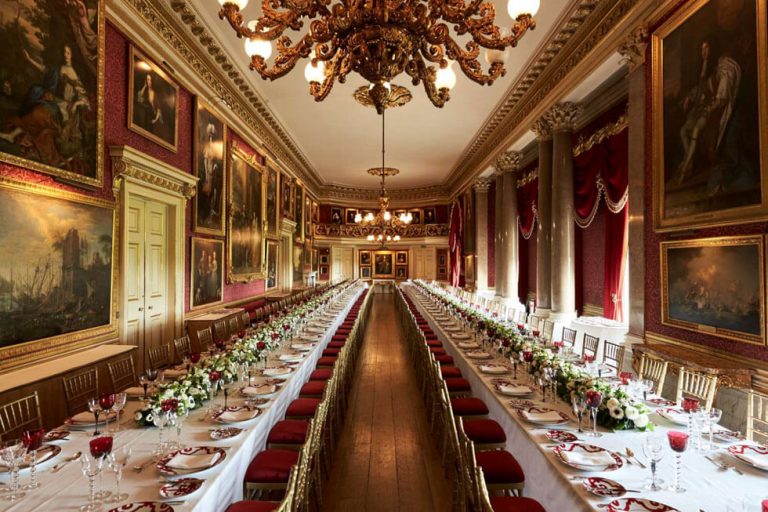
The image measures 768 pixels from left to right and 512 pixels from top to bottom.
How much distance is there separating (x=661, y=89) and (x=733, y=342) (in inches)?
116

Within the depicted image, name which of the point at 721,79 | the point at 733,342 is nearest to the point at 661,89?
the point at 721,79

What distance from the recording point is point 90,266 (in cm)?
476

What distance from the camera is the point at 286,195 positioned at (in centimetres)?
1423

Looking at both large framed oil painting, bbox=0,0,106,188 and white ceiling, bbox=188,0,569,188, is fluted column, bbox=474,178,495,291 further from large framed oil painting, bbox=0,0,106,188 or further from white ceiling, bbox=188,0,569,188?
large framed oil painting, bbox=0,0,106,188

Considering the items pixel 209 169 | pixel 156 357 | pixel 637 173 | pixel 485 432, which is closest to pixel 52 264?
pixel 156 357

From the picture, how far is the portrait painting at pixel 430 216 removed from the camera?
74.3ft

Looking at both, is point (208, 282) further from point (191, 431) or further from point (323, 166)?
point (323, 166)

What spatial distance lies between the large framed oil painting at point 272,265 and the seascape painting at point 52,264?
22.8 ft

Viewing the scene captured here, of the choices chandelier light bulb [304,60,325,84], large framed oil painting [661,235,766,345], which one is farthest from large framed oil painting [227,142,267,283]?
large framed oil painting [661,235,766,345]

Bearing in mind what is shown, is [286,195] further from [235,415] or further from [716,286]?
[716,286]

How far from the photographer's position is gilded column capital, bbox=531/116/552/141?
8.49 meters

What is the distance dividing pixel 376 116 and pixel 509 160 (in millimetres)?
3903

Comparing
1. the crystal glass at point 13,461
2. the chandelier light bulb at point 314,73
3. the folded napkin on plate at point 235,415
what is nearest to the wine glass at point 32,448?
the crystal glass at point 13,461

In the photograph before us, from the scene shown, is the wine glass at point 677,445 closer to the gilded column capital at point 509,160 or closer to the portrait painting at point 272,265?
the gilded column capital at point 509,160
